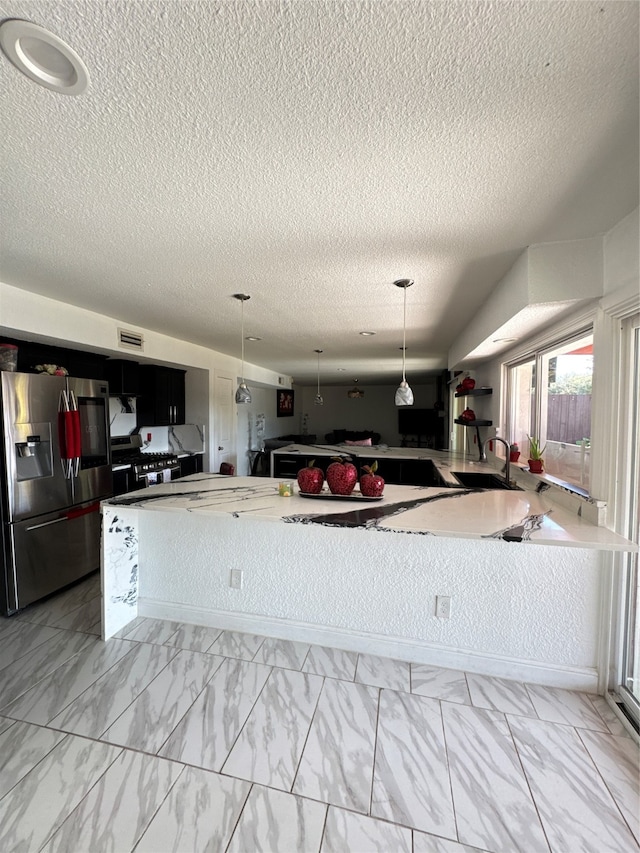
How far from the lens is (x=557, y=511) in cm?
195

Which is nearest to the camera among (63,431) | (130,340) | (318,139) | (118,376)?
(318,139)

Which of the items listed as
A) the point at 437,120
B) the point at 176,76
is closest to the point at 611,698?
the point at 437,120

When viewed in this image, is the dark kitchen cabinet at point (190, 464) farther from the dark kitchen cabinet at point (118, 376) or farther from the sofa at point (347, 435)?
the sofa at point (347, 435)

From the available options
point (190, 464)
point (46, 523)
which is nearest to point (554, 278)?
point (46, 523)

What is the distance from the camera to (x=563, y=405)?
2430mm

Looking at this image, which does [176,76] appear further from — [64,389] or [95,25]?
[64,389]

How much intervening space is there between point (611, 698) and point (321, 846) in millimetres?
1560

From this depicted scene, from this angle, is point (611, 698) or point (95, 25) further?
point (611, 698)

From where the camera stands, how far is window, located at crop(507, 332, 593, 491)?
2.16 m

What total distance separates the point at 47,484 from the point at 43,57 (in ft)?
9.19

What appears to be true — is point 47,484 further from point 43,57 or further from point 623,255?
point 623,255

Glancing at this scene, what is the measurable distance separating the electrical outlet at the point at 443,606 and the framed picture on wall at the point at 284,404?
7342mm

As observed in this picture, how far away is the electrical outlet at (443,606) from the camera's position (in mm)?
2055

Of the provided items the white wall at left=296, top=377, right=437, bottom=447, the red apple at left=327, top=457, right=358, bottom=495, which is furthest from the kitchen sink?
the white wall at left=296, top=377, right=437, bottom=447
